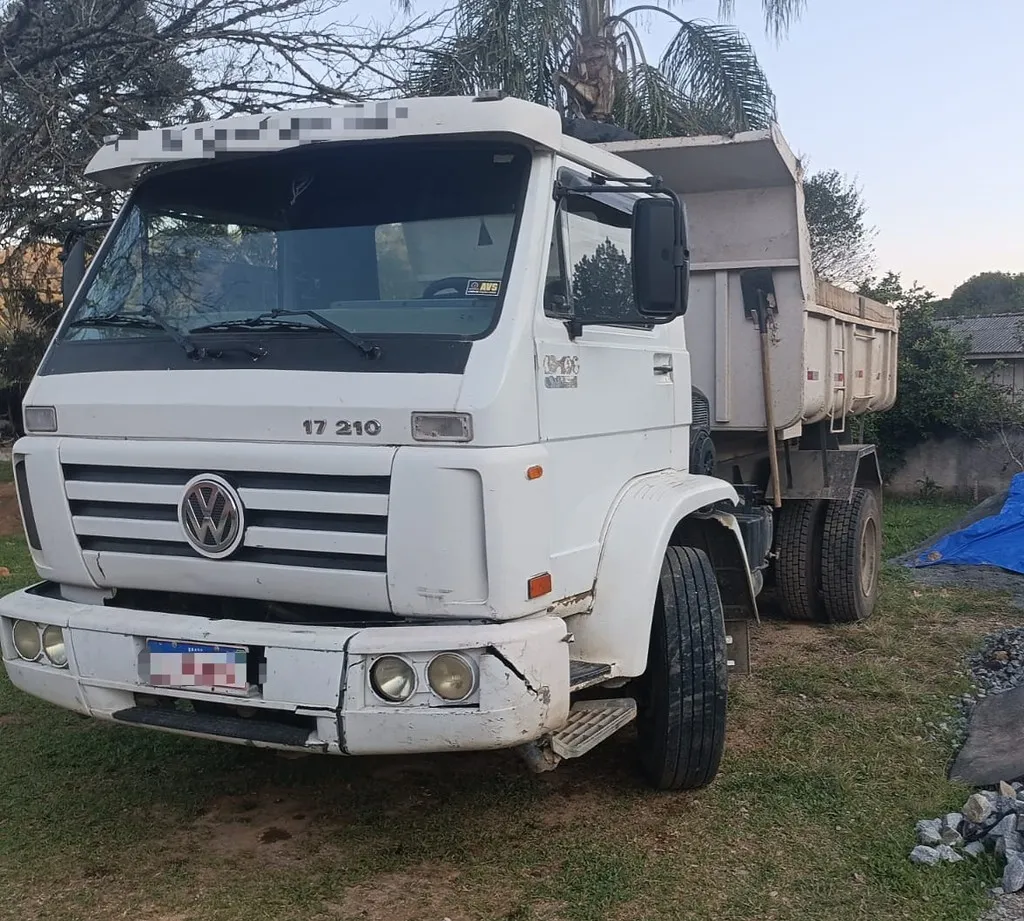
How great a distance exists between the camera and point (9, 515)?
13234mm

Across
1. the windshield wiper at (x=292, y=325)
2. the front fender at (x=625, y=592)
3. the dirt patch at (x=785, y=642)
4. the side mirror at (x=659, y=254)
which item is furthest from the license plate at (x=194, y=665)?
the dirt patch at (x=785, y=642)

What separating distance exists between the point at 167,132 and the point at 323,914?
274 centimetres

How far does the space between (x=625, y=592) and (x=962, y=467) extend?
44.0ft

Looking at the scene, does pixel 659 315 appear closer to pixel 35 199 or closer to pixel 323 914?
pixel 323 914

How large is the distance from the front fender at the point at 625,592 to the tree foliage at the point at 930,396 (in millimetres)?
12227

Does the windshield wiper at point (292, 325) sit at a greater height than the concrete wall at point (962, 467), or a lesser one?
greater

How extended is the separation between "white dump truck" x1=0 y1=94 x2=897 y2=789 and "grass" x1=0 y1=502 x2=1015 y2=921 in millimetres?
426

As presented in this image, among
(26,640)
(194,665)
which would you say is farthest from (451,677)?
(26,640)

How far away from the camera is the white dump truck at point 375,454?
127 inches

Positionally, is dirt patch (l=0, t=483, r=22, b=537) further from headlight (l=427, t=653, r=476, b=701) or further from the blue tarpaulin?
headlight (l=427, t=653, r=476, b=701)

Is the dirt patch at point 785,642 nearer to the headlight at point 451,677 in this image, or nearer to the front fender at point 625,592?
the front fender at point 625,592

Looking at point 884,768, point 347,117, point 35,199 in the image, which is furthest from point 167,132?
point 35,199

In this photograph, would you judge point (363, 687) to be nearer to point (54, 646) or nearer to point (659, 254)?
point (54, 646)

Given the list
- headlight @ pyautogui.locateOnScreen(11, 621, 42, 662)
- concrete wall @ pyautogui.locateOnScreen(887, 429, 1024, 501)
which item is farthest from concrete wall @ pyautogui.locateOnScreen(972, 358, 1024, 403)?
→ headlight @ pyautogui.locateOnScreen(11, 621, 42, 662)
